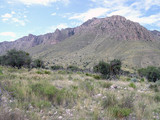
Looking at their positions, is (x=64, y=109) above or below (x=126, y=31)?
below

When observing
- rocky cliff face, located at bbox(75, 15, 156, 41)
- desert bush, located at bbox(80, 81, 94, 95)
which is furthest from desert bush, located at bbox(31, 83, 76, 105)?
rocky cliff face, located at bbox(75, 15, 156, 41)

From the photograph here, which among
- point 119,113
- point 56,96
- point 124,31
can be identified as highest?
point 124,31

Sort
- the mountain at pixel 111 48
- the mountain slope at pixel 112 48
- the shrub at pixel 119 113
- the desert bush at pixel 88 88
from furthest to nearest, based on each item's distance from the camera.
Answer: the mountain slope at pixel 112 48, the mountain at pixel 111 48, the desert bush at pixel 88 88, the shrub at pixel 119 113

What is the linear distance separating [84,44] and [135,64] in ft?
167

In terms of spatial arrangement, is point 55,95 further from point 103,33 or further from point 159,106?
point 103,33

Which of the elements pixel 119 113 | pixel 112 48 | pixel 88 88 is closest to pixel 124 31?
pixel 112 48

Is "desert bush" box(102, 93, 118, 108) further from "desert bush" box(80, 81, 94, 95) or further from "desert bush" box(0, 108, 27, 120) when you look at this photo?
"desert bush" box(0, 108, 27, 120)

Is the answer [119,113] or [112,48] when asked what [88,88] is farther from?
[112,48]

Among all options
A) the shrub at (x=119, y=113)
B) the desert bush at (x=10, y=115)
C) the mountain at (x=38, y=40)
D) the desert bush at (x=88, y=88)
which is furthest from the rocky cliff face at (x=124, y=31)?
the desert bush at (x=10, y=115)

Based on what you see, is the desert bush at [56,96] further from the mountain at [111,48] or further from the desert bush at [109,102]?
the mountain at [111,48]

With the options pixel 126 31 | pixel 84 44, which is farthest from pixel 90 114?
pixel 126 31

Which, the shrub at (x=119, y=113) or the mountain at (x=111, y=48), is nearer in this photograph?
the shrub at (x=119, y=113)

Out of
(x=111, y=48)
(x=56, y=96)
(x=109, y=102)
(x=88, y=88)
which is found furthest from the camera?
(x=111, y=48)

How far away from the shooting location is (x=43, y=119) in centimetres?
334
